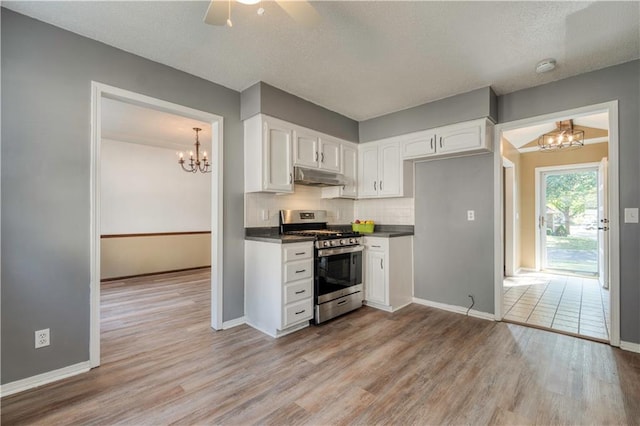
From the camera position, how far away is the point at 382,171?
409 centimetres

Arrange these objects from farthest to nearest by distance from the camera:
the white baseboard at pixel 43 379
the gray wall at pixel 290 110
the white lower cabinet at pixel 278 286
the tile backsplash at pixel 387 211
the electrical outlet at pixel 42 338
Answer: the tile backsplash at pixel 387 211 < the gray wall at pixel 290 110 < the white lower cabinet at pixel 278 286 < the electrical outlet at pixel 42 338 < the white baseboard at pixel 43 379

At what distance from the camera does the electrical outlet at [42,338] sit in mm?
2078

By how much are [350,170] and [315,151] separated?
2.51 feet

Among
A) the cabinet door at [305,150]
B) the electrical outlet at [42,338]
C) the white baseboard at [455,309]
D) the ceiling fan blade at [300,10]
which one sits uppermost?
the ceiling fan blade at [300,10]

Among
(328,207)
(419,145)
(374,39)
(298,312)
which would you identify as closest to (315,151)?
(328,207)

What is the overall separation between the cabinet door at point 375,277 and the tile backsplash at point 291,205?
89 cm

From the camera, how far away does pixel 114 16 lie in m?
2.06

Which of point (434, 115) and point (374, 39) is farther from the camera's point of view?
point (434, 115)

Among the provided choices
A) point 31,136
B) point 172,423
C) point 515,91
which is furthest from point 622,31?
point 31,136

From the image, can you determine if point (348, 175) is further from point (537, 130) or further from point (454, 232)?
point (537, 130)

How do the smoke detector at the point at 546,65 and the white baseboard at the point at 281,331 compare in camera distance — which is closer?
the smoke detector at the point at 546,65

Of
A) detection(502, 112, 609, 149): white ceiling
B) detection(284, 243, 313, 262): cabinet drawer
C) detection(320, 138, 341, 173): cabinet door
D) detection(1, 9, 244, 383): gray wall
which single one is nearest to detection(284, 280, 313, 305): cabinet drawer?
detection(284, 243, 313, 262): cabinet drawer

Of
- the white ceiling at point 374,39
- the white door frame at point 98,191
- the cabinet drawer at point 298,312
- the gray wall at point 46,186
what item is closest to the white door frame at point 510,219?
the white ceiling at point 374,39

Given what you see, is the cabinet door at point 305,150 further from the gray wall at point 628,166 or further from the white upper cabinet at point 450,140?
the gray wall at point 628,166
